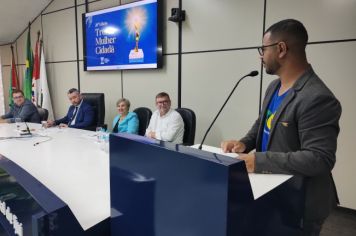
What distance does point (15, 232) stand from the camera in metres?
0.93

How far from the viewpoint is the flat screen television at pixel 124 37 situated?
3.42 m

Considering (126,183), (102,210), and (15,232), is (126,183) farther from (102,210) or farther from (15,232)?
(15,232)

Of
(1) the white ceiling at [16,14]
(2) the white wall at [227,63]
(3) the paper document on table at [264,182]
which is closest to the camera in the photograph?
(3) the paper document on table at [264,182]

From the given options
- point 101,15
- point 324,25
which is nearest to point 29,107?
point 101,15

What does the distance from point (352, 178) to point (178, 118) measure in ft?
5.49

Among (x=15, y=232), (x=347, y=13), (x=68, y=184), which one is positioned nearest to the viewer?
(x=15, y=232)

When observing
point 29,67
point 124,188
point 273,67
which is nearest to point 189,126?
point 273,67

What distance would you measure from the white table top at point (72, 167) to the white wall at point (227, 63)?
1400mm

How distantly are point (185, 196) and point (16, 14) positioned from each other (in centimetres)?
567

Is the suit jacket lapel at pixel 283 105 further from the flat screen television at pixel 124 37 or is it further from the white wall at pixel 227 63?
the flat screen television at pixel 124 37

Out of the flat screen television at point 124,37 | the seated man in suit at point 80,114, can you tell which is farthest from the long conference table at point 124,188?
the flat screen television at point 124,37

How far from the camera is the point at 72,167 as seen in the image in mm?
1479

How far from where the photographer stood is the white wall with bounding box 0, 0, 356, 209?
2.32 metres

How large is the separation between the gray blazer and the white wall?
1.60 meters
